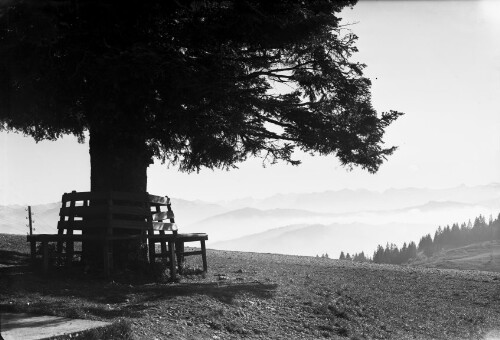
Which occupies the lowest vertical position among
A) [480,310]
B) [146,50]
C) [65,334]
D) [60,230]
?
[480,310]

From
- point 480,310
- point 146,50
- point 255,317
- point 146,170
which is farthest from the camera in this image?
point 146,170

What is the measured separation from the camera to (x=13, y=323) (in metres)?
7.39

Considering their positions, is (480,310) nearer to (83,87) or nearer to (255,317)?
(255,317)

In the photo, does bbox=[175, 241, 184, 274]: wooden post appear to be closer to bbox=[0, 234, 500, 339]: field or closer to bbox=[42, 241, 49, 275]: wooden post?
bbox=[0, 234, 500, 339]: field

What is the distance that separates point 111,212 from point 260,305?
407 centimetres

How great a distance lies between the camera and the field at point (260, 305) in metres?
8.73

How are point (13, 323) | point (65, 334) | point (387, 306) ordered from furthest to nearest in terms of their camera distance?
point (387, 306)
point (13, 323)
point (65, 334)

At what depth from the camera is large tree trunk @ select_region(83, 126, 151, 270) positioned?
12.9 meters

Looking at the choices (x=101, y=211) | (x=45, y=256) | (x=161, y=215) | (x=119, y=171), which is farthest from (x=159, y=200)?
(x=45, y=256)

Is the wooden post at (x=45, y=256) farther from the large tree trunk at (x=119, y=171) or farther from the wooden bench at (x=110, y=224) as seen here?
the large tree trunk at (x=119, y=171)

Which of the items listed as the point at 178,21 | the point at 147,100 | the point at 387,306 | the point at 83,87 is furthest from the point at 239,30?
the point at 387,306

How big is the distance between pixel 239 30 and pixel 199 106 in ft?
6.91

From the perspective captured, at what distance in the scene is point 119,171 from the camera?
44.6 feet

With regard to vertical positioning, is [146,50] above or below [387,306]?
above
